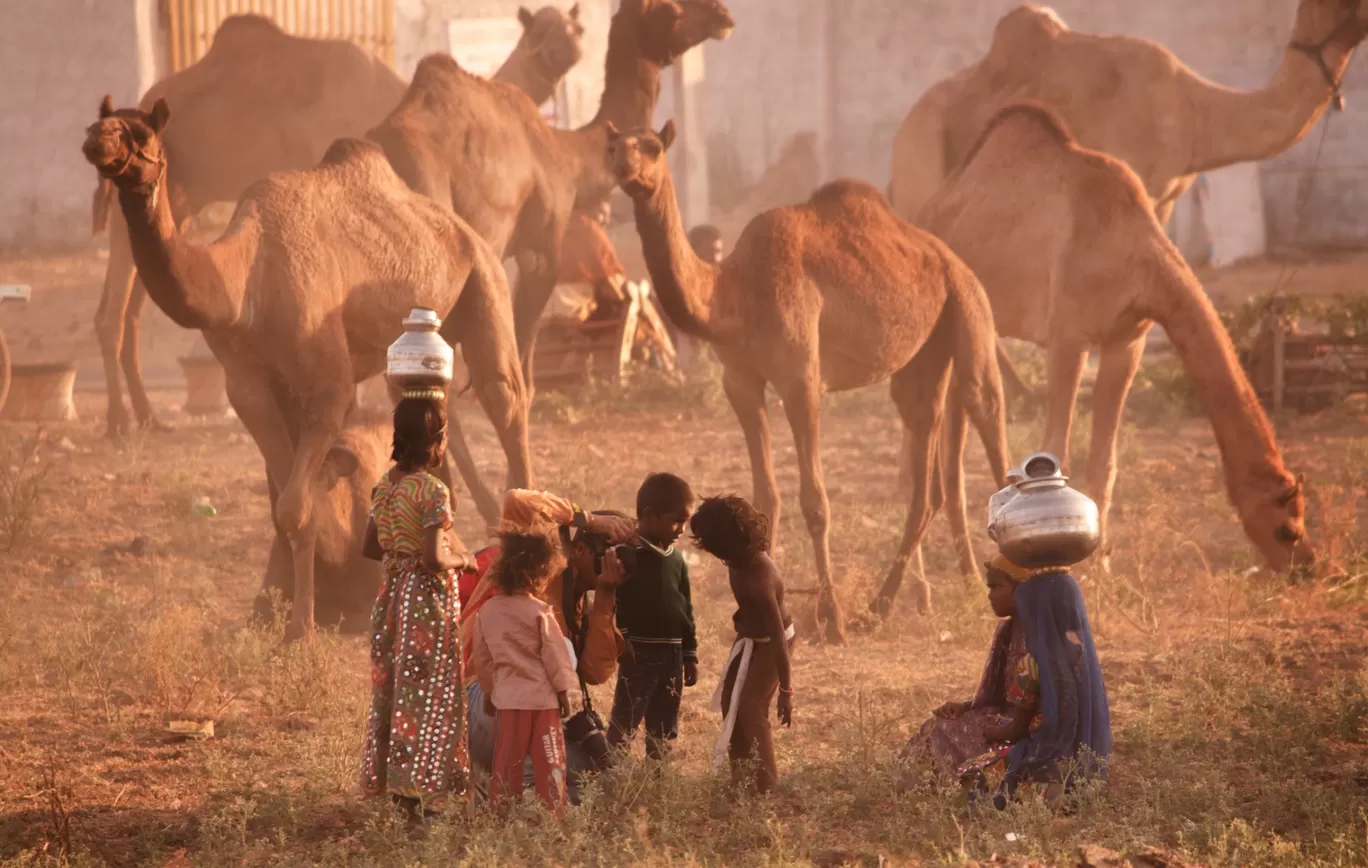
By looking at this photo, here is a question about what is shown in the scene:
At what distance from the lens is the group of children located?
5.52m

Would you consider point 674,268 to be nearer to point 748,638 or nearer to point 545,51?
point 748,638

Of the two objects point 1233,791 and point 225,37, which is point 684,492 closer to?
point 1233,791

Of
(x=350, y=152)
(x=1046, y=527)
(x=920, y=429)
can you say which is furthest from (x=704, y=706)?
(x=350, y=152)

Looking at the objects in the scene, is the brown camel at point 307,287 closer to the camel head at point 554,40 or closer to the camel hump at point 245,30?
the camel hump at point 245,30

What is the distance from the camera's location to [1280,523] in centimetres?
900

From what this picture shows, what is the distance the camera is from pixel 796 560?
10008mm

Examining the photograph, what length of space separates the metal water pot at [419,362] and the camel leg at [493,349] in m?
3.26

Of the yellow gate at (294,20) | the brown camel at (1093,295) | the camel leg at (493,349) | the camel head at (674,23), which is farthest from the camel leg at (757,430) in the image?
the yellow gate at (294,20)

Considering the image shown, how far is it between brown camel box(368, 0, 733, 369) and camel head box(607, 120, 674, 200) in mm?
2928

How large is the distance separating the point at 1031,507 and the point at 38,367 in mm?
10683

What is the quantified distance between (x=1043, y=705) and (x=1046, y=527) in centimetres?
Answer: 58

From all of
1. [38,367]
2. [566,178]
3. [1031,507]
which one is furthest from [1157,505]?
[38,367]

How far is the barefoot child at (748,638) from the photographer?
5.83 metres

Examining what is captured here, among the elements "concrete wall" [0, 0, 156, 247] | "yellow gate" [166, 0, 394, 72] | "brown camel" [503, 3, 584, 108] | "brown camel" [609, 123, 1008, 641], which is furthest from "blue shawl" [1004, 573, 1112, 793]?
"concrete wall" [0, 0, 156, 247]
